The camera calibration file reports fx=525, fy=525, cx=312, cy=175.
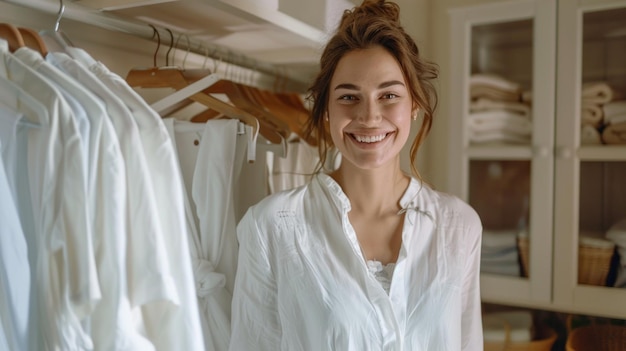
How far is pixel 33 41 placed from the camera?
852 millimetres

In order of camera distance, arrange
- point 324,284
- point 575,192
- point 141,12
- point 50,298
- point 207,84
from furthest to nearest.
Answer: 1. point 575,192
2. point 141,12
3. point 207,84
4. point 324,284
5. point 50,298

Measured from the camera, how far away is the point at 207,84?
1.04 m

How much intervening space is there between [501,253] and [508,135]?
1.08 ft

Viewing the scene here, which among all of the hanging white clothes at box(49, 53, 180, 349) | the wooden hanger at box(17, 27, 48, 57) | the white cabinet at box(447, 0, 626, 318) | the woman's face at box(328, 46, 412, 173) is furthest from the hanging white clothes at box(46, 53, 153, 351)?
the white cabinet at box(447, 0, 626, 318)

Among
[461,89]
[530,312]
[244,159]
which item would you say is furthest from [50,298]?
[530,312]

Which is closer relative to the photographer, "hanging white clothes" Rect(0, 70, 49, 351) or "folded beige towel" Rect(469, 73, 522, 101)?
"hanging white clothes" Rect(0, 70, 49, 351)

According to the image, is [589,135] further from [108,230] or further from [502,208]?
[108,230]

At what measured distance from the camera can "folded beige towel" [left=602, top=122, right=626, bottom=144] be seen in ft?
4.33

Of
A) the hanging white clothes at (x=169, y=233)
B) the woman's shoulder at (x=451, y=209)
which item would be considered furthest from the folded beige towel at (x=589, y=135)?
the hanging white clothes at (x=169, y=233)

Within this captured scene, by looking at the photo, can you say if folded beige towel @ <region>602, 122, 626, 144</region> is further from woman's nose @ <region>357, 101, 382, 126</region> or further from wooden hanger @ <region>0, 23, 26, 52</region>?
wooden hanger @ <region>0, 23, 26, 52</region>

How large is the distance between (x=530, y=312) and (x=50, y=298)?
52.8 inches

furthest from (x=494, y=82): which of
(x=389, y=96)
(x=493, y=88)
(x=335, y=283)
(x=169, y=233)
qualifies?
(x=169, y=233)

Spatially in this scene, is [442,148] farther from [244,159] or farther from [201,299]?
[201,299]

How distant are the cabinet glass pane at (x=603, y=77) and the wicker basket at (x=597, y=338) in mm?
511
